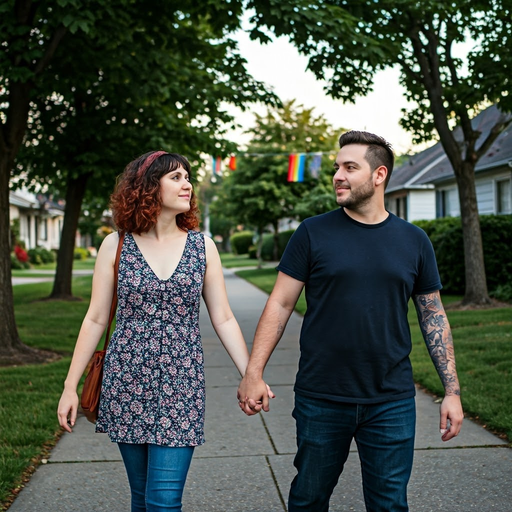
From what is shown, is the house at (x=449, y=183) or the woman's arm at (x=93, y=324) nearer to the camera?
the woman's arm at (x=93, y=324)

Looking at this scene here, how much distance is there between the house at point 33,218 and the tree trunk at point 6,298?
31.6 meters

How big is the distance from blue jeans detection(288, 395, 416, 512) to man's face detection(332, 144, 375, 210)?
813mm

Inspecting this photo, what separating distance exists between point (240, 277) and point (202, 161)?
40.9 feet

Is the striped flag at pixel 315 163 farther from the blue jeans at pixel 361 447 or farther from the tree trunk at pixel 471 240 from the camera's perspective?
the blue jeans at pixel 361 447

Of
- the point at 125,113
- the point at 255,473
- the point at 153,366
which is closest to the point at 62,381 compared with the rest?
the point at 255,473

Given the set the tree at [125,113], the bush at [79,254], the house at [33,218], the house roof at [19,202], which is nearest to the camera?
the tree at [125,113]

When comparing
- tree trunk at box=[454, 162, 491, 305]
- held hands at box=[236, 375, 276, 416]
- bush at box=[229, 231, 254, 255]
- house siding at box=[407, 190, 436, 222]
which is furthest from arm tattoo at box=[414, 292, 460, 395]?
bush at box=[229, 231, 254, 255]

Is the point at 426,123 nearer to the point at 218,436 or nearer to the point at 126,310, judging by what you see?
the point at 218,436

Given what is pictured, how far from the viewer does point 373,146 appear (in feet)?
9.98

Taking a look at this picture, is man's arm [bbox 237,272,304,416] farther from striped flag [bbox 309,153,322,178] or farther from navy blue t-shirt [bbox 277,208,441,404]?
striped flag [bbox 309,153,322,178]

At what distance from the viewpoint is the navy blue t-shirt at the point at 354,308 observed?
2.89 m

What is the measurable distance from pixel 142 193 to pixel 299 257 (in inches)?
29.1

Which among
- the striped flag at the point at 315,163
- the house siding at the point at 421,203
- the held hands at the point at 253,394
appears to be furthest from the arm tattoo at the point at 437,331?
the house siding at the point at 421,203

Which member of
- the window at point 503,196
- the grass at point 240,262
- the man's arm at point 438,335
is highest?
the window at point 503,196
